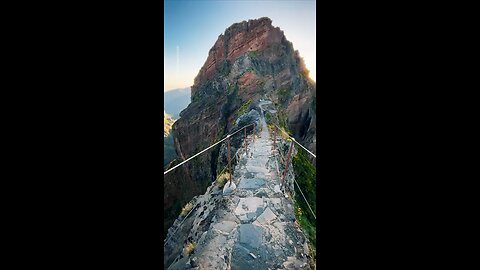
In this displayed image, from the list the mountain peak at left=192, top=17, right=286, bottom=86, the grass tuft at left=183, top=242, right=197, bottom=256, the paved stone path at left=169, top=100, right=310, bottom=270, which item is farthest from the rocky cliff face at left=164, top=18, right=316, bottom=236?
the grass tuft at left=183, top=242, right=197, bottom=256

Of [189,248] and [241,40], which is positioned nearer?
[189,248]

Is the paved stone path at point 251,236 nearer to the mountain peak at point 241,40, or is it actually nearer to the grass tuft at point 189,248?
the grass tuft at point 189,248

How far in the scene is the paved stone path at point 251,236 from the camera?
7.28 feet

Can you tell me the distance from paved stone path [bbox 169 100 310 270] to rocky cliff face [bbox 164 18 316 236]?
17371mm

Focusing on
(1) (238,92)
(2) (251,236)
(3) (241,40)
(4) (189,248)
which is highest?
(3) (241,40)

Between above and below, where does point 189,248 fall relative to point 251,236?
below

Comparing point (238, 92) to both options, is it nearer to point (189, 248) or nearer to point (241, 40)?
point (241, 40)

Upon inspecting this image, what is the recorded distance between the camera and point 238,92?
24.5 meters

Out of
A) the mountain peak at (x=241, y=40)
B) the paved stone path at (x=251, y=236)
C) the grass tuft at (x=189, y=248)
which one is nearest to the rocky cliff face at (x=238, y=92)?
the mountain peak at (x=241, y=40)

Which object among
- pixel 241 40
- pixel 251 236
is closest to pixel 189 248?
pixel 251 236

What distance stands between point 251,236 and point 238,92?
74.1ft
